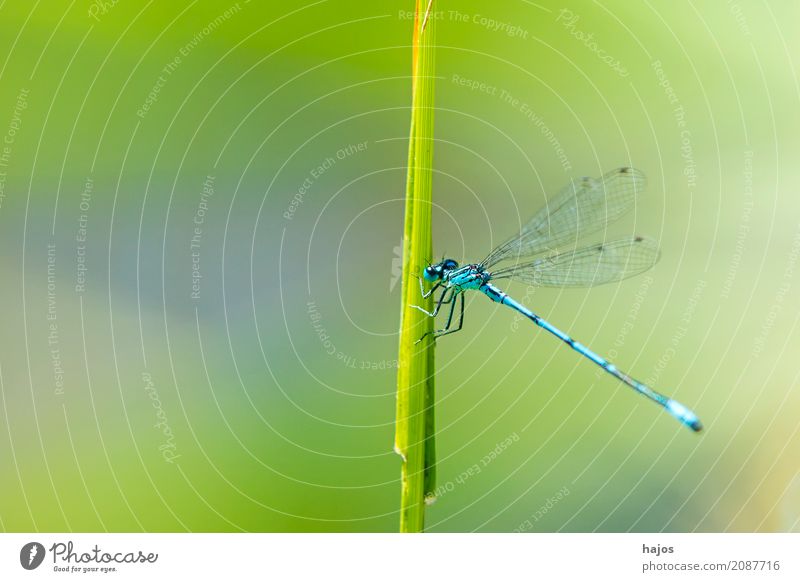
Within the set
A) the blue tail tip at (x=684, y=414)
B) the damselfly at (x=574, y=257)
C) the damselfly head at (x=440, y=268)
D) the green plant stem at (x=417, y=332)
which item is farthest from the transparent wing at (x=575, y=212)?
the green plant stem at (x=417, y=332)

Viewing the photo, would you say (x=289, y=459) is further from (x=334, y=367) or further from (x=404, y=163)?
(x=404, y=163)

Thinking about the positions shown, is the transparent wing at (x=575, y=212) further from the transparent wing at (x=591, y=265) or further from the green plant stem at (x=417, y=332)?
the green plant stem at (x=417, y=332)

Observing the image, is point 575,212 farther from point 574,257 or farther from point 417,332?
point 417,332

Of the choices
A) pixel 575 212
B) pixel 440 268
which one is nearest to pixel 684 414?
pixel 575 212

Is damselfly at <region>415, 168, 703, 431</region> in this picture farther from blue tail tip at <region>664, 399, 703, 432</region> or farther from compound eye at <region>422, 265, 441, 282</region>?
compound eye at <region>422, 265, 441, 282</region>

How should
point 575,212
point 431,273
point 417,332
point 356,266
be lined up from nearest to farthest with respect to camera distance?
point 417,332 → point 431,273 → point 356,266 → point 575,212

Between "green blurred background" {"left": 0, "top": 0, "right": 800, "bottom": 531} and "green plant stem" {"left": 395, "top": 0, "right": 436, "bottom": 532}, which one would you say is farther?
"green blurred background" {"left": 0, "top": 0, "right": 800, "bottom": 531}

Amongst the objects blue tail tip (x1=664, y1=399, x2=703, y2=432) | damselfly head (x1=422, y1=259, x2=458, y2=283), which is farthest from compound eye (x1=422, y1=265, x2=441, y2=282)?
blue tail tip (x1=664, y1=399, x2=703, y2=432)
